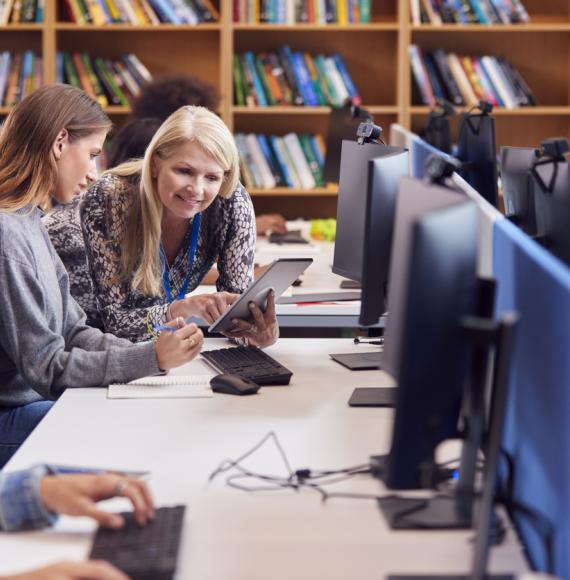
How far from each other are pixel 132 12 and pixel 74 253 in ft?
7.44

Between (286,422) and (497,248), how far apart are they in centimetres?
51

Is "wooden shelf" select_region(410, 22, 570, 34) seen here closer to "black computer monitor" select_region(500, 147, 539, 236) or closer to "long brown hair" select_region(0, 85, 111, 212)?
"black computer monitor" select_region(500, 147, 539, 236)

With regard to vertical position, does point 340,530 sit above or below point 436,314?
below

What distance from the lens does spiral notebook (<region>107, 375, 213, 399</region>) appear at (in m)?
2.03

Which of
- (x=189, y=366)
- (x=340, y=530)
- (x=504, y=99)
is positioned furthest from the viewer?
(x=504, y=99)

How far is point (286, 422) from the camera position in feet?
6.11

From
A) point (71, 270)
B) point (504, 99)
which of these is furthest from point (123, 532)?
point (504, 99)

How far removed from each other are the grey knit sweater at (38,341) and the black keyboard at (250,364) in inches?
7.3

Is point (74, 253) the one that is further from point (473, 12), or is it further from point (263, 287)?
point (473, 12)

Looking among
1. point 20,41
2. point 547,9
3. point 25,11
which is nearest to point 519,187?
point 547,9

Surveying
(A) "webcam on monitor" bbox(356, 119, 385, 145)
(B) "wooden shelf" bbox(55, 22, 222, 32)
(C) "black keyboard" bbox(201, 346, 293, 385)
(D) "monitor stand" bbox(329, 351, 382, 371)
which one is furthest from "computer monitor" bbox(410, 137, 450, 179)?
(B) "wooden shelf" bbox(55, 22, 222, 32)

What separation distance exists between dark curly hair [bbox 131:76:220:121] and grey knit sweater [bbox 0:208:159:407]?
6.36ft

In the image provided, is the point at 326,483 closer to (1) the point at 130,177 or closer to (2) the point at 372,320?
(2) the point at 372,320

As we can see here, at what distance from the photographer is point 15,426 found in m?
2.13
